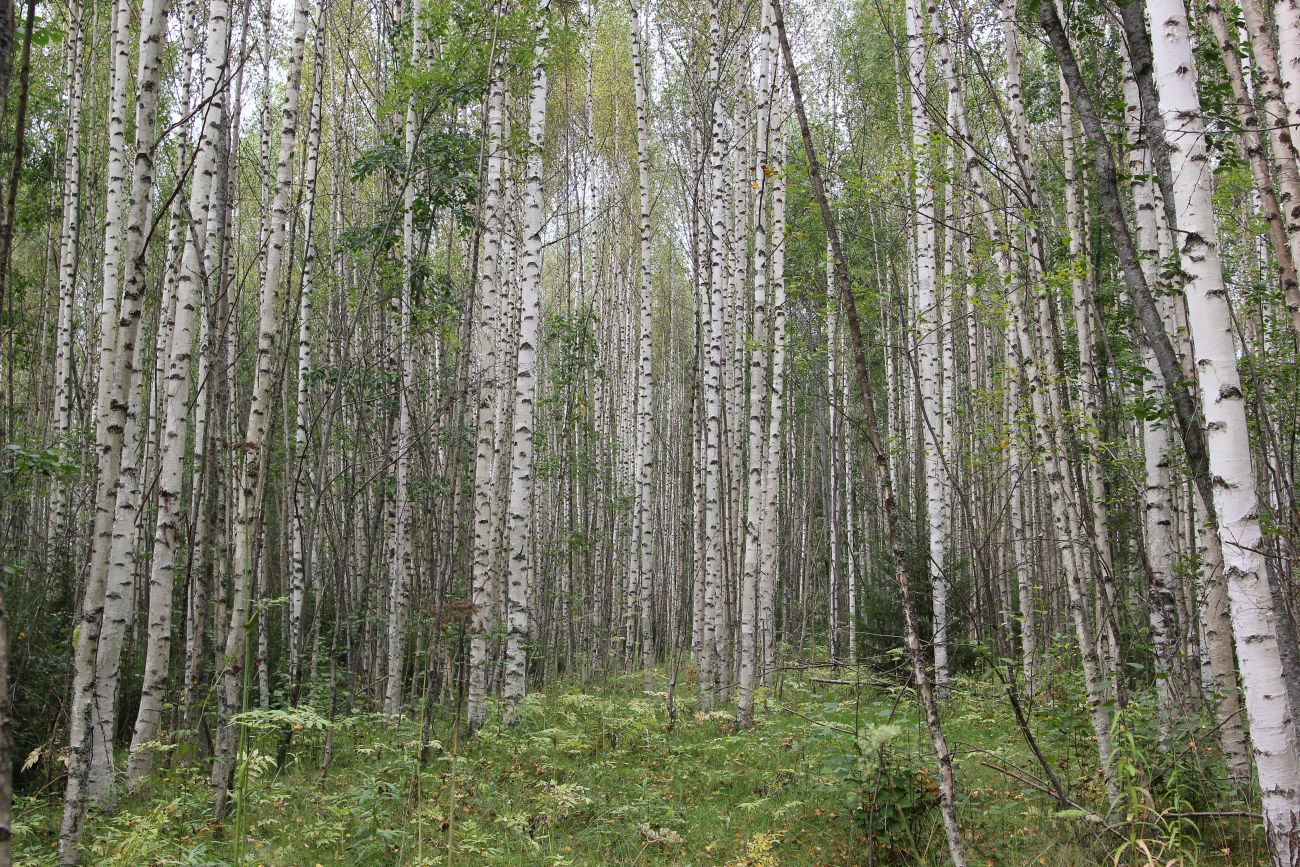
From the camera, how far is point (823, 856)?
15.4 feet

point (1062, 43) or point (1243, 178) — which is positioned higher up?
point (1243, 178)

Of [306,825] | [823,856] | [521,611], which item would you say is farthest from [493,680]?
[823,856]

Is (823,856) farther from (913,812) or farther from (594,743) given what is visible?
(594,743)

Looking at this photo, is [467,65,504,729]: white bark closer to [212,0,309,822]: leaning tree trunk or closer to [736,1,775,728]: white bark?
[212,0,309,822]: leaning tree trunk

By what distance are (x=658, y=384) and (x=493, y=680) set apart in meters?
12.6

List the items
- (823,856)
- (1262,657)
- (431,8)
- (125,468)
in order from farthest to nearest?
(431,8)
(125,468)
(823,856)
(1262,657)

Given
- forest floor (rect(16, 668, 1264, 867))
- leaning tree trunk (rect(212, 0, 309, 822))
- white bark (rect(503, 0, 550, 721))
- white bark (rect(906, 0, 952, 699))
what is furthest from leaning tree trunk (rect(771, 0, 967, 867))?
white bark (rect(906, 0, 952, 699))

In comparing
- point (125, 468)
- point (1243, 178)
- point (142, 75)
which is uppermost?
point (1243, 178)

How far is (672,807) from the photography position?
18.0 ft

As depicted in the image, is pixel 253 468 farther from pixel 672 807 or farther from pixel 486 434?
pixel 672 807

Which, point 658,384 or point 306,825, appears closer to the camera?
point 306,825

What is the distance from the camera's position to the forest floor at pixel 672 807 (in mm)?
4180

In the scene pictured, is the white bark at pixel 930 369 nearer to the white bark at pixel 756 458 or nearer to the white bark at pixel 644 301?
the white bark at pixel 756 458

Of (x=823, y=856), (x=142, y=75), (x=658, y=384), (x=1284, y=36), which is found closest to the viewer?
(x=142, y=75)
